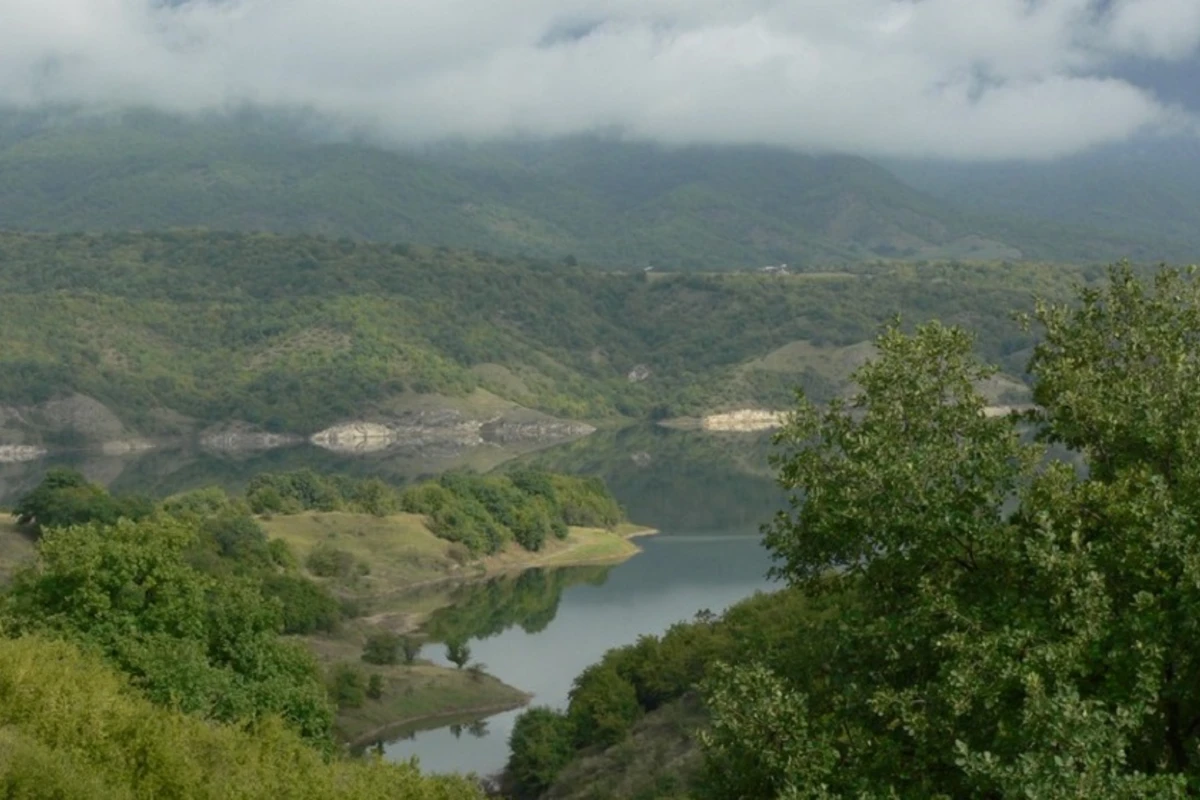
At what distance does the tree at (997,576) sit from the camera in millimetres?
13414

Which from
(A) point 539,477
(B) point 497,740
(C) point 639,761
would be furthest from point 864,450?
(A) point 539,477

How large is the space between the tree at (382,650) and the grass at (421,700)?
1226mm

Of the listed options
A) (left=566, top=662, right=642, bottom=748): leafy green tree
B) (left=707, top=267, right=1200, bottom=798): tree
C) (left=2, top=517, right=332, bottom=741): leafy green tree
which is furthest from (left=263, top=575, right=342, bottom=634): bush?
(left=707, top=267, right=1200, bottom=798): tree

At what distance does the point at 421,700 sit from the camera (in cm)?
6875

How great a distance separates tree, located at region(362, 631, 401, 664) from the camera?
73.9m

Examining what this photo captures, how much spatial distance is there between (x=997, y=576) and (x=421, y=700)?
5572cm

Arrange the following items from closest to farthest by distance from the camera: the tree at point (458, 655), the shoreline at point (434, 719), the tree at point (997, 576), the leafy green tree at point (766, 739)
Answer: the tree at point (997, 576), the leafy green tree at point (766, 739), the shoreline at point (434, 719), the tree at point (458, 655)

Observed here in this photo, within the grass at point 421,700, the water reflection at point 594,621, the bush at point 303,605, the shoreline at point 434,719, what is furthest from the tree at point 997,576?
the bush at point 303,605

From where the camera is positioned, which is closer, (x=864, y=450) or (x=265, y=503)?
(x=864, y=450)

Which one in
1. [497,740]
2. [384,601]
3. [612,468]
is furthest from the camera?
[612,468]

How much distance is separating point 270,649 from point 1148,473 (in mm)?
29170

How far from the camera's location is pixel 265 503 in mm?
114375

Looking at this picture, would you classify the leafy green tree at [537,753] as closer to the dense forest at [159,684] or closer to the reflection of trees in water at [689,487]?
the dense forest at [159,684]

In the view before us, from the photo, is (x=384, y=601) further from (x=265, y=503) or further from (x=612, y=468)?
(x=612, y=468)
